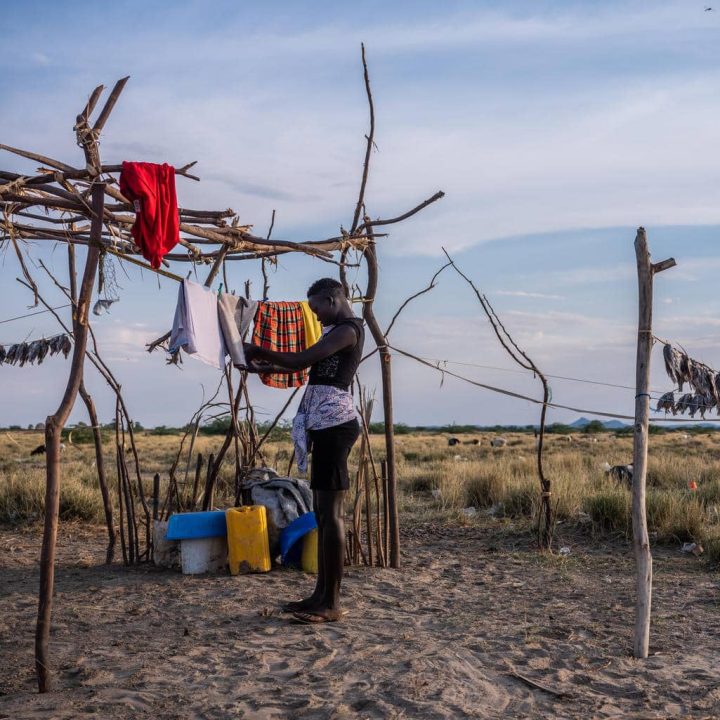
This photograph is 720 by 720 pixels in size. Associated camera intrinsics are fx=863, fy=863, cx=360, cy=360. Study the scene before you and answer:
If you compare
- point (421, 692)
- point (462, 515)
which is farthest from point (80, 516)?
point (421, 692)

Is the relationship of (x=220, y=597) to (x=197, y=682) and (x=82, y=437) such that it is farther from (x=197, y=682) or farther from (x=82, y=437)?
(x=82, y=437)

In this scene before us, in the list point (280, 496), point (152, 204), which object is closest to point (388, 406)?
point (280, 496)

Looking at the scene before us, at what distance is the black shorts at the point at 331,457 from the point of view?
4980mm

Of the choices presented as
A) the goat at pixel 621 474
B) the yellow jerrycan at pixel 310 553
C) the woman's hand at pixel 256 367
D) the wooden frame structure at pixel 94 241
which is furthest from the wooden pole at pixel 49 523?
the goat at pixel 621 474

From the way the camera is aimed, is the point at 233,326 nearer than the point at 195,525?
Yes

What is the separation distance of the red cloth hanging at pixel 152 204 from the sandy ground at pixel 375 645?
2270 mm

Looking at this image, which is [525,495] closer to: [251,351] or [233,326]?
[233,326]

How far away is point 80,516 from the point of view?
962 centimetres

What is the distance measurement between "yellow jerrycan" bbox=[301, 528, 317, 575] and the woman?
4.50 feet

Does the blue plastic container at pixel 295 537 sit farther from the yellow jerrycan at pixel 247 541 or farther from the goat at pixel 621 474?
the goat at pixel 621 474

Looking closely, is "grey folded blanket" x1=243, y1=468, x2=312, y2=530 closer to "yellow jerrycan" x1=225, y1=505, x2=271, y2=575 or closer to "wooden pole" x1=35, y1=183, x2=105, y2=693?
"yellow jerrycan" x1=225, y1=505, x2=271, y2=575

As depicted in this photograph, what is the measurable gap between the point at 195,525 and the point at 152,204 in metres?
2.55

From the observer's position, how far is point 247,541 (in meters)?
6.38

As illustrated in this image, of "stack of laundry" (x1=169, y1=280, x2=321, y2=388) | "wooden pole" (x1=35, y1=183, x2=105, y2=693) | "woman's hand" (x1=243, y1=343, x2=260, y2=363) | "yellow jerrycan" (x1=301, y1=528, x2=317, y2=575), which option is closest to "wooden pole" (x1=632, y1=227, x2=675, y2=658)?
"woman's hand" (x1=243, y1=343, x2=260, y2=363)
